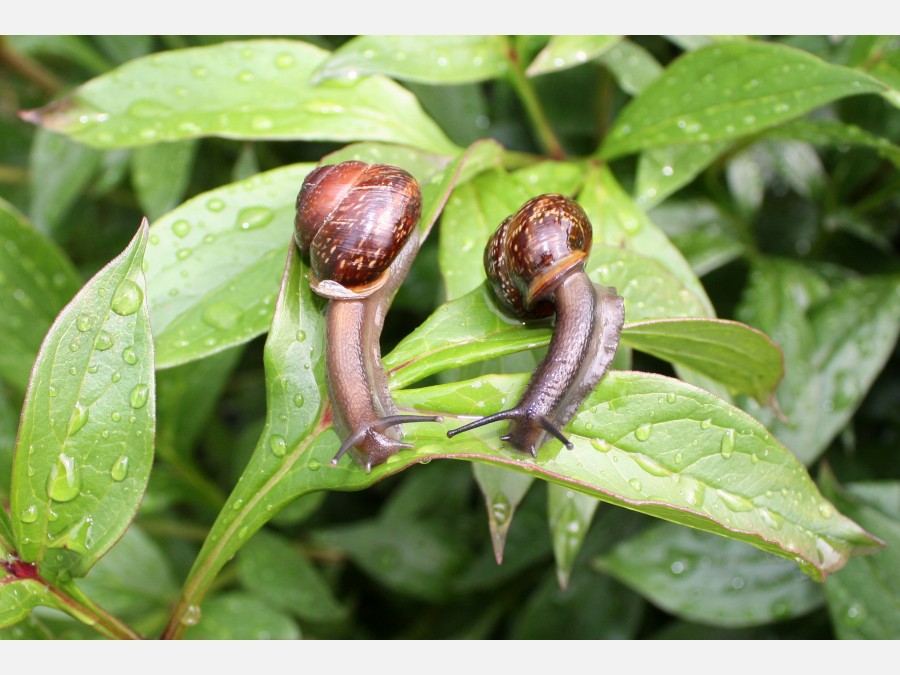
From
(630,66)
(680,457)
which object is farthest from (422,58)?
(680,457)

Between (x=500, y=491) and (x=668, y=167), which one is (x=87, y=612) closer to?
(x=500, y=491)

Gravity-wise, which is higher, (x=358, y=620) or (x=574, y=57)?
(x=574, y=57)

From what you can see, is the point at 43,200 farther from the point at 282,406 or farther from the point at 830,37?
the point at 830,37

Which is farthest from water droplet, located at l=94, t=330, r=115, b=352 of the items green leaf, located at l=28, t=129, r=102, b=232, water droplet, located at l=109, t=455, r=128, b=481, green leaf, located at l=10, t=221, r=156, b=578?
green leaf, located at l=28, t=129, r=102, b=232

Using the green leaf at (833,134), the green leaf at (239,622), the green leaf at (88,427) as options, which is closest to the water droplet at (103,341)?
the green leaf at (88,427)

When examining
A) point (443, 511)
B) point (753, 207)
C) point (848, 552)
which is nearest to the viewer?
point (848, 552)

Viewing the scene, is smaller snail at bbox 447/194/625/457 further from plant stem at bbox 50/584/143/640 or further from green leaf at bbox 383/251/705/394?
plant stem at bbox 50/584/143/640
